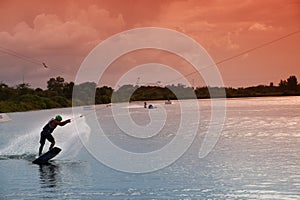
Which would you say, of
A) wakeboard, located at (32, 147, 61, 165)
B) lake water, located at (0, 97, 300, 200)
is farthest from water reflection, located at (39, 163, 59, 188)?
wakeboard, located at (32, 147, 61, 165)

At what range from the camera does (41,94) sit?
4938 inches

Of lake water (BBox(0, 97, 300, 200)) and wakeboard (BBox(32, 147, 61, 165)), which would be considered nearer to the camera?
lake water (BBox(0, 97, 300, 200))

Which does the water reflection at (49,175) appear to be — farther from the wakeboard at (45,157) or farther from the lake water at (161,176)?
the wakeboard at (45,157)

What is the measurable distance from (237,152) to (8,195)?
1147cm

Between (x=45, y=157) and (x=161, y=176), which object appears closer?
(x=161, y=176)

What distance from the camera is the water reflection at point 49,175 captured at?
13719mm

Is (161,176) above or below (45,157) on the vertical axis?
below

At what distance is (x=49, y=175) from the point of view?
49.9 feet

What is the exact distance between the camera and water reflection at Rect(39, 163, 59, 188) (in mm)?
13719

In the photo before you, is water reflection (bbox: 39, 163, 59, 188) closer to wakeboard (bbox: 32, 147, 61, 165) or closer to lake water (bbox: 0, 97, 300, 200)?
lake water (bbox: 0, 97, 300, 200)

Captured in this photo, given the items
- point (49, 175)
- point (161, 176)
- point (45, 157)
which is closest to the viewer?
point (161, 176)

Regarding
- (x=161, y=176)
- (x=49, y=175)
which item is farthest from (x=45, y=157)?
(x=161, y=176)

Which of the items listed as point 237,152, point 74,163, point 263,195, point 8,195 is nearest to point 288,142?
point 237,152

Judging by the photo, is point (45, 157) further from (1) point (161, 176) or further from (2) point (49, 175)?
(1) point (161, 176)
